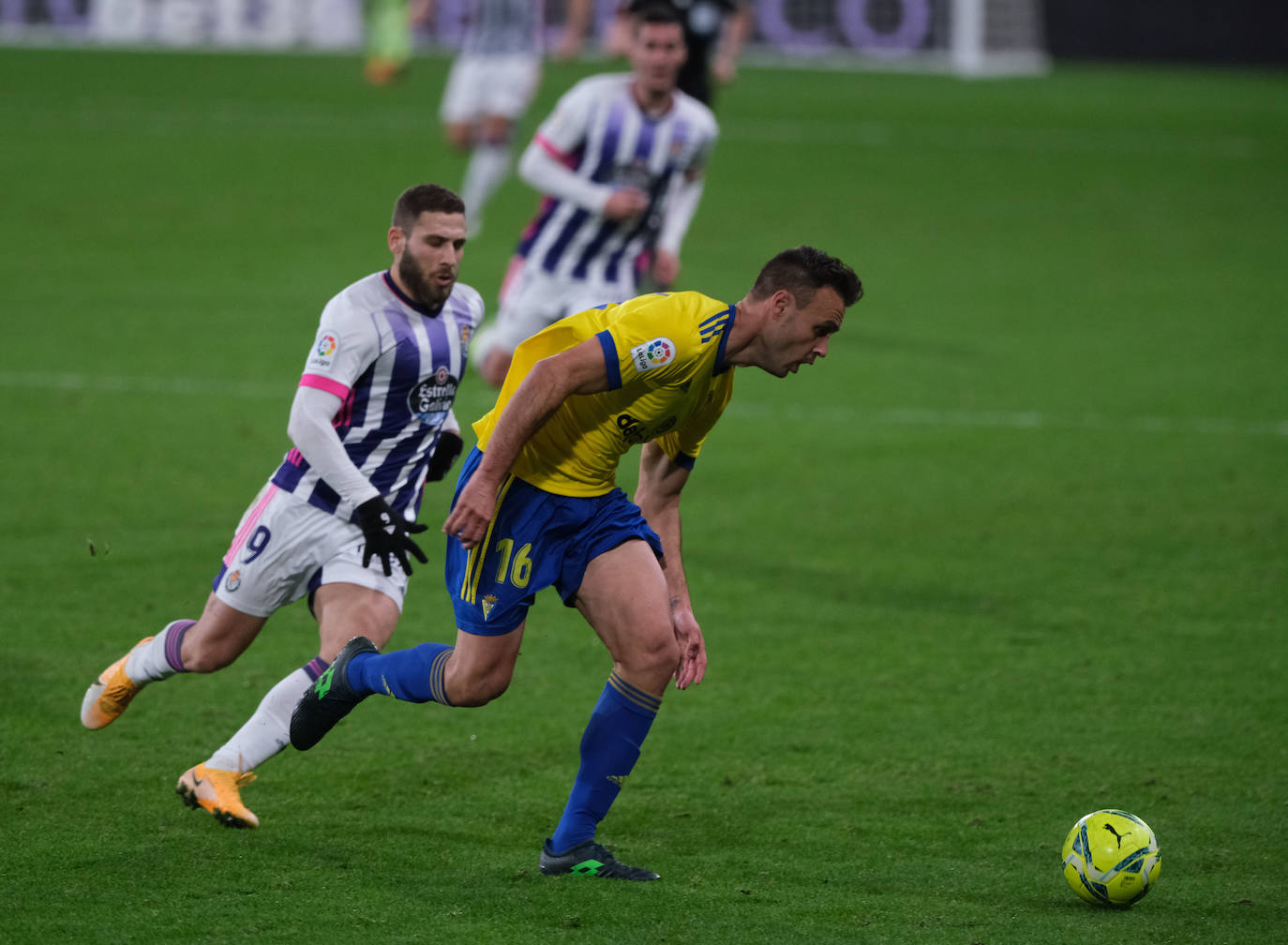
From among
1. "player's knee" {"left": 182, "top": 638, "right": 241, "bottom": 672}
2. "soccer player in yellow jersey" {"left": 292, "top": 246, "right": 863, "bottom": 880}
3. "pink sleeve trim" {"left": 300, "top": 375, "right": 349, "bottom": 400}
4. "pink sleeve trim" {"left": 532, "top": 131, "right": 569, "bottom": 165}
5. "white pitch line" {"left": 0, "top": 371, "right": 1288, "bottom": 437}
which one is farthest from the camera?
"white pitch line" {"left": 0, "top": 371, "right": 1288, "bottom": 437}

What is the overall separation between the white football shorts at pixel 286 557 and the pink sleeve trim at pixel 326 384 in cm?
40

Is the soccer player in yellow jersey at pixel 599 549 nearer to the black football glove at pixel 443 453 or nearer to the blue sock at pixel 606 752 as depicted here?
the blue sock at pixel 606 752

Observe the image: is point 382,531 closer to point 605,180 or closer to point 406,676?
point 406,676

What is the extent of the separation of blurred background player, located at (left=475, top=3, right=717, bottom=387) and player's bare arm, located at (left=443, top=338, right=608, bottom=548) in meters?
4.16

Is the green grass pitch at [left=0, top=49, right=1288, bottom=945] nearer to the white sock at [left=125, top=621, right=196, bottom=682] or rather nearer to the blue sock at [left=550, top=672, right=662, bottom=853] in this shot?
the blue sock at [left=550, top=672, right=662, bottom=853]

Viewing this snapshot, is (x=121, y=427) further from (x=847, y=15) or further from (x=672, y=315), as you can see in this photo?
(x=847, y=15)

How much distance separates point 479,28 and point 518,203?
8.32 feet

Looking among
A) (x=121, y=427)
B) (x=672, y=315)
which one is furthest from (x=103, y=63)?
(x=672, y=315)

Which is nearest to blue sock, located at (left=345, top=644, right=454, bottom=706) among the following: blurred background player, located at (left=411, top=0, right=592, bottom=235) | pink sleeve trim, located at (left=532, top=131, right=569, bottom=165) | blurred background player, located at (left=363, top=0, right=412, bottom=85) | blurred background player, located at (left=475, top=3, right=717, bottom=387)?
blurred background player, located at (left=475, top=3, right=717, bottom=387)

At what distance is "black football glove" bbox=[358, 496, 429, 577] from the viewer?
511 cm

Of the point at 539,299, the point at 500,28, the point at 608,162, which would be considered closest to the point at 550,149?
the point at 608,162

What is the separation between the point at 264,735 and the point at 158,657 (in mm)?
522

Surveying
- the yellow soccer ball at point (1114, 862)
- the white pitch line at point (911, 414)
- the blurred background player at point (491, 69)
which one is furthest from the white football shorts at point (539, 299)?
the blurred background player at point (491, 69)

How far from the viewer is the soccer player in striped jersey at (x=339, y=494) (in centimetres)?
529
